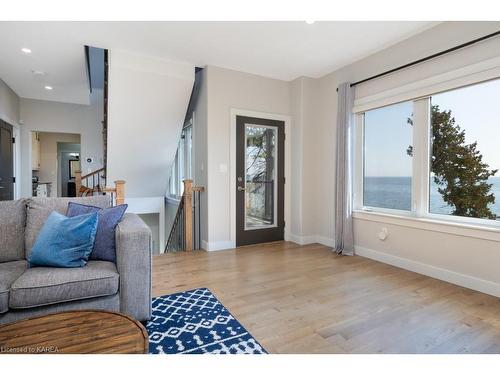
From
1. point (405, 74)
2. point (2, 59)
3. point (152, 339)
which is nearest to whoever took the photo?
point (152, 339)

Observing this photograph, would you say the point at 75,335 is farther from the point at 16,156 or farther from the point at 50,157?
the point at 50,157

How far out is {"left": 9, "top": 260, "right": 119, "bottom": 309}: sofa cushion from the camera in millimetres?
1664

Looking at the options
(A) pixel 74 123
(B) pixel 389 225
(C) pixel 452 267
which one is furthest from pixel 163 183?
(C) pixel 452 267

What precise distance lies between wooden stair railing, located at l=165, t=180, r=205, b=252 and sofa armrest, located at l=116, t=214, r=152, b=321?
2.12 m

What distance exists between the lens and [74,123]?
20.7 ft

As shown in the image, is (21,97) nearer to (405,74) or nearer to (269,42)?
(269,42)

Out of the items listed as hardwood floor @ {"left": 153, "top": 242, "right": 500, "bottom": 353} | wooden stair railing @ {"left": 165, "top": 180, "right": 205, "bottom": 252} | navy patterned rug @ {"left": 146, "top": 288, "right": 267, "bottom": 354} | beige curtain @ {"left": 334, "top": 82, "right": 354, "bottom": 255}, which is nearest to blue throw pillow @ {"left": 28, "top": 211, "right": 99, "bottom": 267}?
navy patterned rug @ {"left": 146, "top": 288, "right": 267, "bottom": 354}

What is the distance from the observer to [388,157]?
11.9 ft

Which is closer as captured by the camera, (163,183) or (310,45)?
(310,45)

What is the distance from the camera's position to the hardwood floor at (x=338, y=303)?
1862mm

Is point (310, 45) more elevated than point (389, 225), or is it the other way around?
point (310, 45)

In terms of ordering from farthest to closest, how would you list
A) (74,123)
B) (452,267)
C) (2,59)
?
(74,123)
(2,59)
(452,267)
